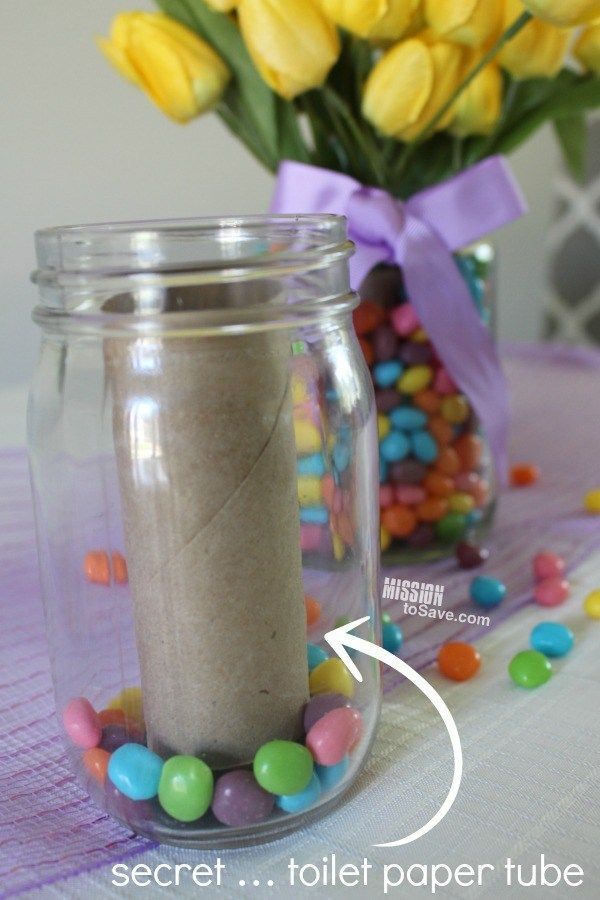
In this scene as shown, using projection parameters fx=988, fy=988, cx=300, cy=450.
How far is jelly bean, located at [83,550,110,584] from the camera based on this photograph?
16.1 inches

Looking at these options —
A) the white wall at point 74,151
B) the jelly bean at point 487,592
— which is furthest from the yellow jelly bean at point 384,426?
the white wall at point 74,151

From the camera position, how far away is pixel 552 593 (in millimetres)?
558

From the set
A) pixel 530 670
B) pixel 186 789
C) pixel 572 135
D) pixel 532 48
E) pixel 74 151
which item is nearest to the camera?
pixel 186 789

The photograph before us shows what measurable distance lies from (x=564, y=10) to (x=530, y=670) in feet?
1.06

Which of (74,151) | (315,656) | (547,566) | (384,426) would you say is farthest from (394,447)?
(74,151)

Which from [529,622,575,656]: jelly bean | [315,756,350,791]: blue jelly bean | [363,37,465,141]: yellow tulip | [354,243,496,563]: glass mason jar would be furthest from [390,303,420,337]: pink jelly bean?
[315,756,350,791]: blue jelly bean

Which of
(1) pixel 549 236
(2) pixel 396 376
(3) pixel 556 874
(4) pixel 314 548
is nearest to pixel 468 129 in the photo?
(2) pixel 396 376

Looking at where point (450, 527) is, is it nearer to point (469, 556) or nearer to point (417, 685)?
point (469, 556)

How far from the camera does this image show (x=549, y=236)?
59.6 inches

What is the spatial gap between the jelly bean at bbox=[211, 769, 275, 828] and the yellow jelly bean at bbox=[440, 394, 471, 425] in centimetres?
33

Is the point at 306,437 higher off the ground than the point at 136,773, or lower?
higher

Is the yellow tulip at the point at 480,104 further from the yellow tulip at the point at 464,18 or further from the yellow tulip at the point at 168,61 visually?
the yellow tulip at the point at 168,61

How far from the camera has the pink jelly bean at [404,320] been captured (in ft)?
2.01

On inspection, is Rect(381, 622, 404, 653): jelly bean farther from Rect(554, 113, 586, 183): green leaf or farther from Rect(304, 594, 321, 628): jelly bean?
Answer: Rect(554, 113, 586, 183): green leaf
